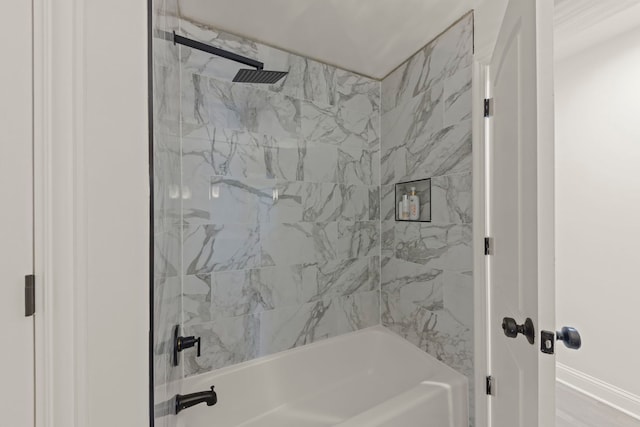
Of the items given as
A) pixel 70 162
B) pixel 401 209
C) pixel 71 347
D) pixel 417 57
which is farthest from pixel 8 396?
pixel 417 57

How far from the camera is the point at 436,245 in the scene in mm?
1661

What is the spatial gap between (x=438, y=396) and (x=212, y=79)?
2.13 metres

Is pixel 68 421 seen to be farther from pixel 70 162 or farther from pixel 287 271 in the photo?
pixel 287 271

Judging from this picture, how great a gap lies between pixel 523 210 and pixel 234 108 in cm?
156

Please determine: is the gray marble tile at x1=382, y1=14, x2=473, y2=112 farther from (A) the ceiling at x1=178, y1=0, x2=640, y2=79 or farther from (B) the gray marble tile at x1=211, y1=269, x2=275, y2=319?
(B) the gray marble tile at x1=211, y1=269, x2=275, y2=319

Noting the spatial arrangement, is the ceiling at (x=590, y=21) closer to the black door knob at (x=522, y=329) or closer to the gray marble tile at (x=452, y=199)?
the gray marble tile at (x=452, y=199)

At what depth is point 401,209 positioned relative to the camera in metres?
1.94

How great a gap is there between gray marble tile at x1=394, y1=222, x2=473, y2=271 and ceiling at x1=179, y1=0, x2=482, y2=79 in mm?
1177

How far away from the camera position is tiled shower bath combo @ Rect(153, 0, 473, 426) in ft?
4.98

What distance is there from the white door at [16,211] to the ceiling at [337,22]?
4.36ft

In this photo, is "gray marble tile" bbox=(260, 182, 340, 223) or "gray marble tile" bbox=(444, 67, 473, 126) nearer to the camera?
"gray marble tile" bbox=(444, 67, 473, 126)

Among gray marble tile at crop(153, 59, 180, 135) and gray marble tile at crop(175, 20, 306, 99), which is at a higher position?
gray marble tile at crop(175, 20, 306, 99)

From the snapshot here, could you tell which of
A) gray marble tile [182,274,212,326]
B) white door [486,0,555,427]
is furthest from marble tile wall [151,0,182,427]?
white door [486,0,555,427]

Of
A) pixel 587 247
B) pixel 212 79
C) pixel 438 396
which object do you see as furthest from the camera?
pixel 587 247
